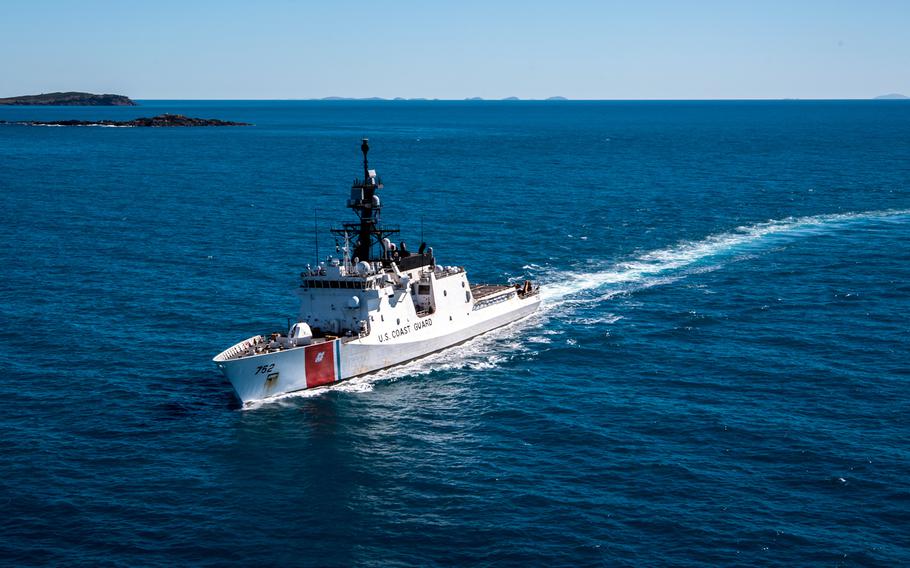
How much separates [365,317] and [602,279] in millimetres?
31218

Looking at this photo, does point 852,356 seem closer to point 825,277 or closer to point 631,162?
point 825,277

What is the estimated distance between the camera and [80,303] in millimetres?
71688

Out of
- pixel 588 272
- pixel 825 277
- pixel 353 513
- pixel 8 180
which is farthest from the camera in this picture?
pixel 8 180

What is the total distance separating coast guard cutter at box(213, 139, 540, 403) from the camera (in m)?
54.3

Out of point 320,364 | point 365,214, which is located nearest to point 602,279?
point 365,214

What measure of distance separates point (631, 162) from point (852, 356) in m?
128

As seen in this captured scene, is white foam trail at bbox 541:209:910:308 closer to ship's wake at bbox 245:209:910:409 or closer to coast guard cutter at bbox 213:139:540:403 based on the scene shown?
ship's wake at bbox 245:209:910:409

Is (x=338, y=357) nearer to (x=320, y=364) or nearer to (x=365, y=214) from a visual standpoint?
(x=320, y=364)

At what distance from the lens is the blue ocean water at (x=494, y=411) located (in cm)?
3759

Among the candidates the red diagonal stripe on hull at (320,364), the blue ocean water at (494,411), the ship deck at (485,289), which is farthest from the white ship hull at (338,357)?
the ship deck at (485,289)

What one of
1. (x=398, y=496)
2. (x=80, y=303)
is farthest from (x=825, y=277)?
(x=80, y=303)

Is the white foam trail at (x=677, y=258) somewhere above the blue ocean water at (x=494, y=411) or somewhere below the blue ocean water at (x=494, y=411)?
above

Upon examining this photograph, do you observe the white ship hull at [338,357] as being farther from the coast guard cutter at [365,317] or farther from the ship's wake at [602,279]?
the ship's wake at [602,279]

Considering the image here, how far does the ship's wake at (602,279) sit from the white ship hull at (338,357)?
23.4 inches
